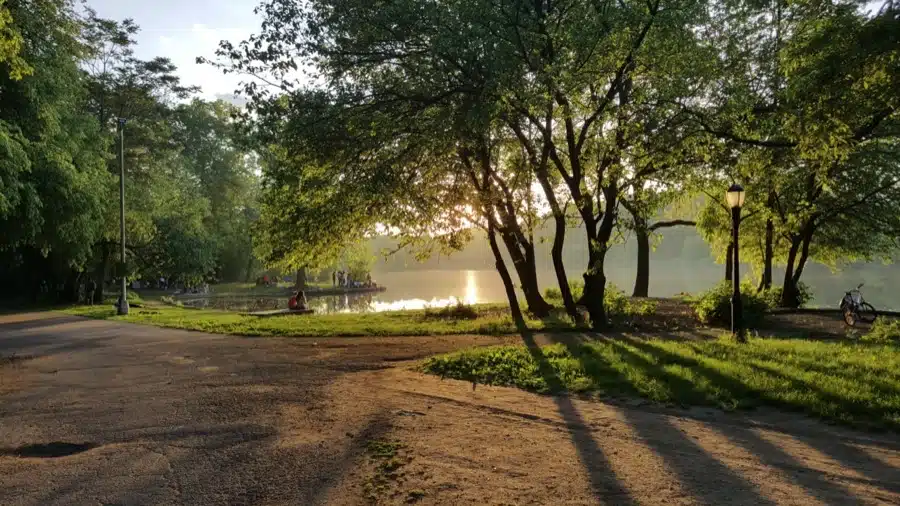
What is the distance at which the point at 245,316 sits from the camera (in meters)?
22.0

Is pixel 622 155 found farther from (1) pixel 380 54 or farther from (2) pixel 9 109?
(2) pixel 9 109

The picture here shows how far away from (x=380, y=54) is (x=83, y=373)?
8.32 m

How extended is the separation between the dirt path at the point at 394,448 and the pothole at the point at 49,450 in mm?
31

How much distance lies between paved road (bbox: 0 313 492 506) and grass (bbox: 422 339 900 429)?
280cm

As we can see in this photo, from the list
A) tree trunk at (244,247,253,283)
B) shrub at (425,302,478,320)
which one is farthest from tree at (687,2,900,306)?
tree trunk at (244,247,253,283)

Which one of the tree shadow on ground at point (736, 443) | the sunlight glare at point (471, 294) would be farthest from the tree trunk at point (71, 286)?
the tree shadow on ground at point (736, 443)

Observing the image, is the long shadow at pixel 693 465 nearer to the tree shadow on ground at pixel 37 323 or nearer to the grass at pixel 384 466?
the grass at pixel 384 466

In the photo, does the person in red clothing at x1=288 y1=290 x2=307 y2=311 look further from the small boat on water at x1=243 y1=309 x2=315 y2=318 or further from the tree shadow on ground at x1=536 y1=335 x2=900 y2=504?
the tree shadow on ground at x1=536 y1=335 x2=900 y2=504

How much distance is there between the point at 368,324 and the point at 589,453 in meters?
13.6

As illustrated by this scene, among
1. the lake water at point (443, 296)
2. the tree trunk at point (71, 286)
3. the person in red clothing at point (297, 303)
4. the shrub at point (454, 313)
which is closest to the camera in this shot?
the shrub at point (454, 313)

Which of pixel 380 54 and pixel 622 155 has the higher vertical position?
pixel 380 54

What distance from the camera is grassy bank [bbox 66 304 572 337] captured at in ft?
52.1

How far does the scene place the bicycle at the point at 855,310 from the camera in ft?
51.1

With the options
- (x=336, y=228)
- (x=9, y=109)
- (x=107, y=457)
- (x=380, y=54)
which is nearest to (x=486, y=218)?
(x=336, y=228)
